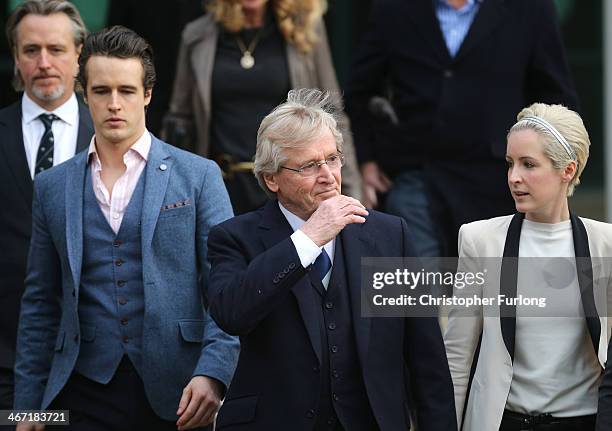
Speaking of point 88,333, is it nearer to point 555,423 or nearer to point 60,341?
point 60,341

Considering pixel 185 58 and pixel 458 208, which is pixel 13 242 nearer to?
pixel 185 58

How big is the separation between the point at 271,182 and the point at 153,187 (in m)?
0.56

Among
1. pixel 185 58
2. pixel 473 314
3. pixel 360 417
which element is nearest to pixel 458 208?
pixel 185 58

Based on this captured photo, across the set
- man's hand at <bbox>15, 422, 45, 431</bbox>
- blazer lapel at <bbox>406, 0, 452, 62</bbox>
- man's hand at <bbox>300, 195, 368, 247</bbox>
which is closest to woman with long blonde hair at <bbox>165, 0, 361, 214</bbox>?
blazer lapel at <bbox>406, 0, 452, 62</bbox>

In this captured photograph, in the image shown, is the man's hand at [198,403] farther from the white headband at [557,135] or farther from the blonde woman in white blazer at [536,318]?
the white headband at [557,135]

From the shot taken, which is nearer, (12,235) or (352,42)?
(12,235)

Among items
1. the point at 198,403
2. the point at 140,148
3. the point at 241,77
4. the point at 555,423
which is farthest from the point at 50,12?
the point at 555,423

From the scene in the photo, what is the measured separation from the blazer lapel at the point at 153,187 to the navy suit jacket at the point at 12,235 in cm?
83

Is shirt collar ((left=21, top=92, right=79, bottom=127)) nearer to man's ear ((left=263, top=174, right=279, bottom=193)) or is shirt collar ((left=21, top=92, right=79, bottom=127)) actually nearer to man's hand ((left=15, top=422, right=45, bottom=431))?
man's hand ((left=15, top=422, right=45, bottom=431))

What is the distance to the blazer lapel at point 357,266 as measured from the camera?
4.39 metres

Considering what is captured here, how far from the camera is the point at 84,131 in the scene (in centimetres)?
581

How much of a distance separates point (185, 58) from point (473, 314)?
2664 millimetres

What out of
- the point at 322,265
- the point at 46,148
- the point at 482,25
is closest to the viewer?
the point at 322,265

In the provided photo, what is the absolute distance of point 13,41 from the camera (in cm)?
614
